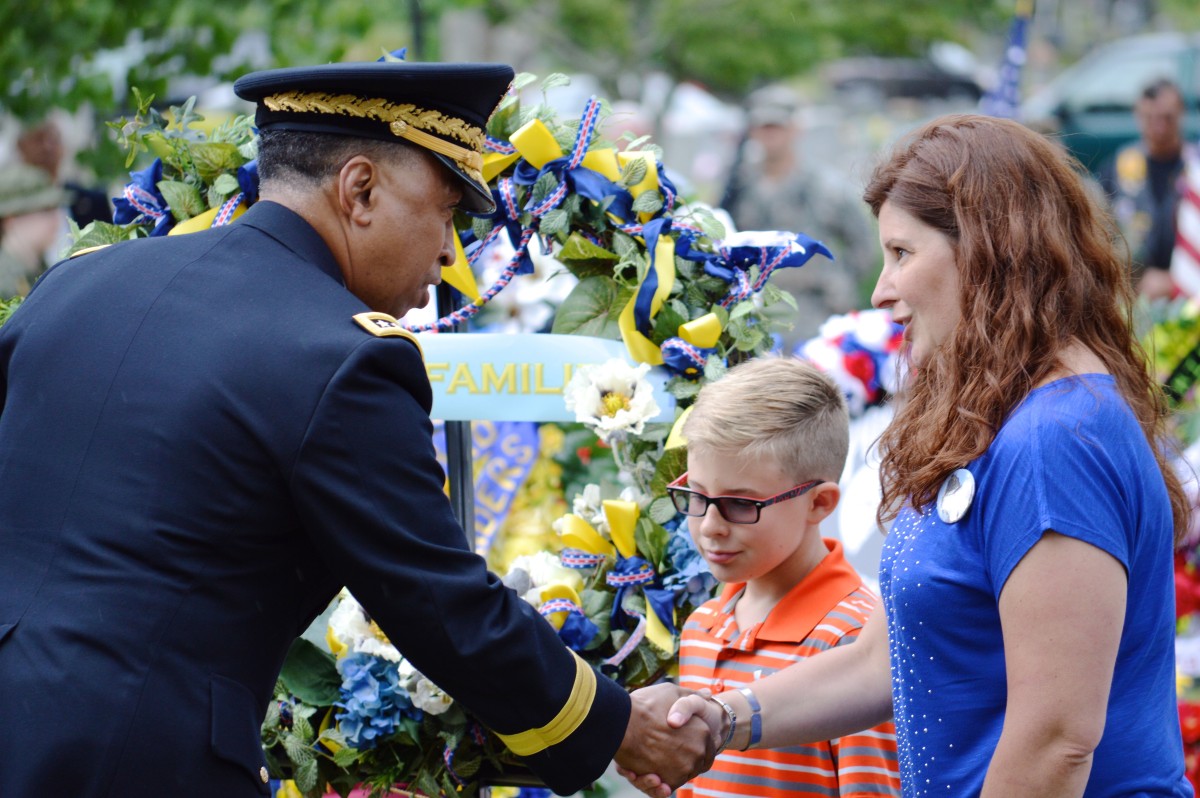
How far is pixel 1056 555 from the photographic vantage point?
1.80 meters

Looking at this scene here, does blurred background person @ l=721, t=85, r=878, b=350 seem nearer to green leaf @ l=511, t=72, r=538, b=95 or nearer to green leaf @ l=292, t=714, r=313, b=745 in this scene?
green leaf @ l=511, t=72, r=538, b=95

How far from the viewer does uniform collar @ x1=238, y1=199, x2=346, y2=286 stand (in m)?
2.27

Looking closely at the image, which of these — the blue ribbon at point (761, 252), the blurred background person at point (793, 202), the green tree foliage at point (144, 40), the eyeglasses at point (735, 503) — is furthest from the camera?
the blurred background person at point (793, 202)

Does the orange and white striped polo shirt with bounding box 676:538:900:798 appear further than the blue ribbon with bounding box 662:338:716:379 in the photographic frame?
No

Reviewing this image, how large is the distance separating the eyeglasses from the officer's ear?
771 millimetres

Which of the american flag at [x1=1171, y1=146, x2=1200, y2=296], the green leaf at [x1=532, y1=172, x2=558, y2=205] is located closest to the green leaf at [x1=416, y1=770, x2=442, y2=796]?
the green leaf at [x1=532, y1=172, x2=558, y2=205]

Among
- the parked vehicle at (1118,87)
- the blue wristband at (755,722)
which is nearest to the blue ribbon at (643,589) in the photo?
the blue wristband at (755,722)

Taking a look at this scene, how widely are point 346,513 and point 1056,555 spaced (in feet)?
3.22

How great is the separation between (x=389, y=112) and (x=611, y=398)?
0.78 metres

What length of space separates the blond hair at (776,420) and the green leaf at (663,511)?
0.19 metres

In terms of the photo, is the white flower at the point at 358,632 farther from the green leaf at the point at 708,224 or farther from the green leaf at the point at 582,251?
the green leaf at the point at 708,224

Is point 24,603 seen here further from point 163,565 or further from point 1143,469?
point 1143,469

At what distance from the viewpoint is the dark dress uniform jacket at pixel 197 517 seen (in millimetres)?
1982

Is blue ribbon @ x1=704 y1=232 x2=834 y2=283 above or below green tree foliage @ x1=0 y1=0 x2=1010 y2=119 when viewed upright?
above
